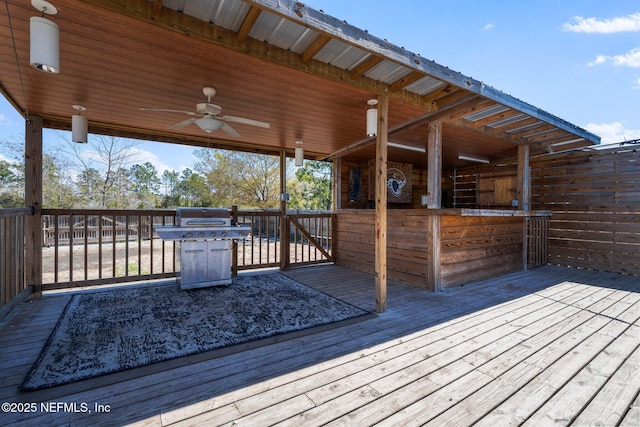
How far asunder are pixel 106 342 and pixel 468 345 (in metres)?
2.97

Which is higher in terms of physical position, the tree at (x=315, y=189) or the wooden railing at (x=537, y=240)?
the tree at (x=315, y=189)

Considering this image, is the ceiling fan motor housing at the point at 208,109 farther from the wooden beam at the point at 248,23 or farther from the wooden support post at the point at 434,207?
the wooden support post at the point at 434,207

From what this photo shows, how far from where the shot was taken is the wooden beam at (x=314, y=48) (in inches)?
85.4

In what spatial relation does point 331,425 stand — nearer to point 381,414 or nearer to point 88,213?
point 381,414

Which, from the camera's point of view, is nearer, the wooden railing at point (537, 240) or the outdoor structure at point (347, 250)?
the outdoor structure at point (347, 250)

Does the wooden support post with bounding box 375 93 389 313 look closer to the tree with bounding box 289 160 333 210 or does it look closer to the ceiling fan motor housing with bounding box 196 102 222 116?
the ceiling fan motor housing with bounding box 196 102 222 116

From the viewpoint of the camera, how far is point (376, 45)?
2.22 m

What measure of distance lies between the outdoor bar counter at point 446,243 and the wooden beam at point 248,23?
10.0 ft

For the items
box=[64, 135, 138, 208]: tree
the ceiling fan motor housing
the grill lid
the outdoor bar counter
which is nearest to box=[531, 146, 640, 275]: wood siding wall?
the outdoor bar counter

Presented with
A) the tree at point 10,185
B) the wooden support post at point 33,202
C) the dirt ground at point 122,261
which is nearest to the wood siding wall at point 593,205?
the dirt ground at point 122,261

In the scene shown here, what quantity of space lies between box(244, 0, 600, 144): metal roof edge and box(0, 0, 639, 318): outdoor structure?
11 millimetres

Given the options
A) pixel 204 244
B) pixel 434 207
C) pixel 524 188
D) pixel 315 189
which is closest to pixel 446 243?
pixel 434 207

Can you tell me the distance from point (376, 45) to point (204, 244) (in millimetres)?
3325

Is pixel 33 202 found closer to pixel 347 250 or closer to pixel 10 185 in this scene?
pixel 347 250
